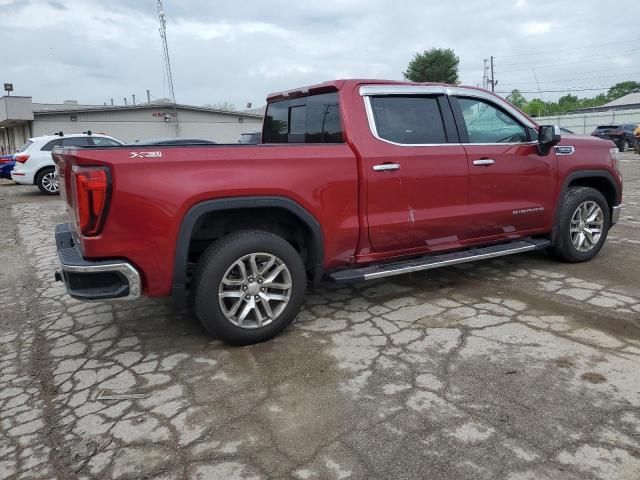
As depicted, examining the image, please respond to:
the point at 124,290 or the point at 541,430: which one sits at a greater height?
the point at 124,290

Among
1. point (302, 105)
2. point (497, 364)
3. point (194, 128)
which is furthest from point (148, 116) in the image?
point (497, 364)

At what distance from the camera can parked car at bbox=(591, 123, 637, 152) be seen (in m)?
26.2

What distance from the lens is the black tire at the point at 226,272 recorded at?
11.0 feet

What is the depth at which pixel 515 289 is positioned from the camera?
4.71 metres

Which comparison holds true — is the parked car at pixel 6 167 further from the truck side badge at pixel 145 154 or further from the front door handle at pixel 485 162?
the front door handle at pixel 485 162

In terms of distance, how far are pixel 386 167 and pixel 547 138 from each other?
1.82 m

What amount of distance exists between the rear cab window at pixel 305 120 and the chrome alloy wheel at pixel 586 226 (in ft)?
9.25

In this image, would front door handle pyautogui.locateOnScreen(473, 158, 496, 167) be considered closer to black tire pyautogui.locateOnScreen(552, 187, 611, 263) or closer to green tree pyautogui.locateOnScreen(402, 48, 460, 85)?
black tire pyautogui.locateOnScreen(552, 187, 611, 263)

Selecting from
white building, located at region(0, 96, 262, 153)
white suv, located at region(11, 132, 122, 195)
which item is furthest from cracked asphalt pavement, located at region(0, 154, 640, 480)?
white building, located at region(0, 96, 262, 153)

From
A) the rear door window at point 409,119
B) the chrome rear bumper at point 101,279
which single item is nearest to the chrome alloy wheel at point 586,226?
the rear door window at point 409,119

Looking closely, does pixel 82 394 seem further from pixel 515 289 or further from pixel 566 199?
pixel 566 199

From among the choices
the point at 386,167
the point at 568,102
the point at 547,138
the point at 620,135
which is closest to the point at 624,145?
the point at 620,135

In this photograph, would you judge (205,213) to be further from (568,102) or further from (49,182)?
(568,102)

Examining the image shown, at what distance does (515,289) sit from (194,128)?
29084 mm
